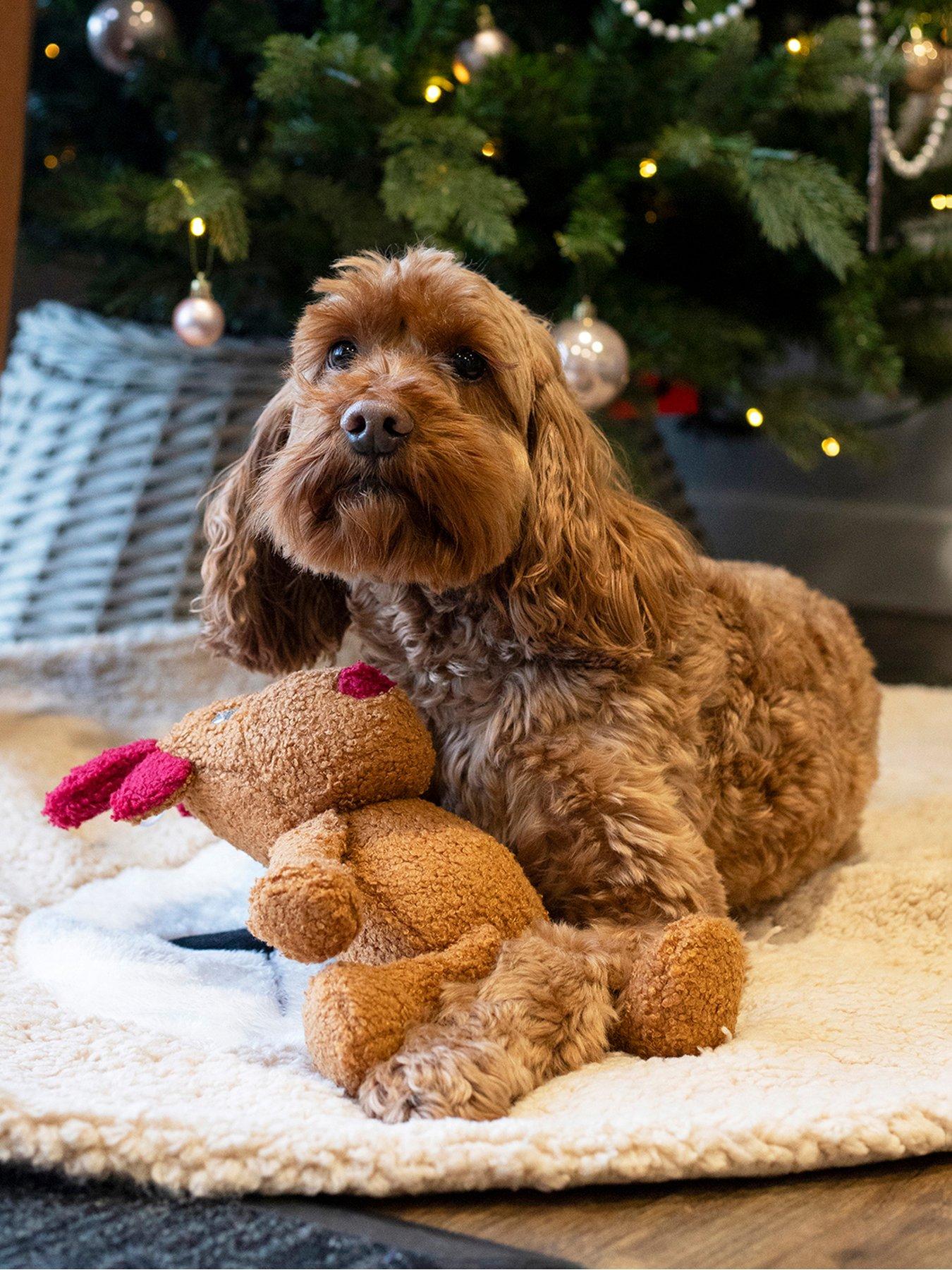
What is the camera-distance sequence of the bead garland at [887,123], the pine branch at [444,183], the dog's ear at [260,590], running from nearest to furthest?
the dog's ear at [260,590], the pine branch at [444,183], the bead garland at [887,123]

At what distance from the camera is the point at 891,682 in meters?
3.32

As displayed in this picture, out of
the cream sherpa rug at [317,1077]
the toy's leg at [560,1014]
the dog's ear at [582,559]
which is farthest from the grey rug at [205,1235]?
the dog's ear at [582,559]

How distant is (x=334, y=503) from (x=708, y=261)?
1.92 metres

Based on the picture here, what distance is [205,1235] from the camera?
38.2 inches

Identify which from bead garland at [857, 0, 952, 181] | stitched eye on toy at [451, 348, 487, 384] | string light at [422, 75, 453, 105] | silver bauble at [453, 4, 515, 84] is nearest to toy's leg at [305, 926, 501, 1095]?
stitched eye on toy at [451, 348, 487, 384]

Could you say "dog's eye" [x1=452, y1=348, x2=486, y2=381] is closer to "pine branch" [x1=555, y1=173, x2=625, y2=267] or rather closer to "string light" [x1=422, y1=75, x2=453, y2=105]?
"pine branch" [x1=555, y1=173, x2=625, y2=267]

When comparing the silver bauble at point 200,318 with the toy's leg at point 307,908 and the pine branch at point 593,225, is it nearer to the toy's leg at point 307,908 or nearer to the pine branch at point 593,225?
the pine branch at point 593,225

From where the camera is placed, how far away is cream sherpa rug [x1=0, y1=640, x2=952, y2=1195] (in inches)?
40.4

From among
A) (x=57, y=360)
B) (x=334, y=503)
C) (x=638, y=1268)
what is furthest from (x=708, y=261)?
(x=638, y=1268)

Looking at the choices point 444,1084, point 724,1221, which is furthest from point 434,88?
point 724,1221

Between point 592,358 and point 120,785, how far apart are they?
4.36 ft

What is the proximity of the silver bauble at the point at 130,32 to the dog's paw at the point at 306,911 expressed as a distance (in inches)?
80.0

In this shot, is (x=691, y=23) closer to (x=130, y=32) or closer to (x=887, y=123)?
(x=887, y=123)

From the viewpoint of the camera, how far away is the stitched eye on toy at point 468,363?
1457 millimetres
